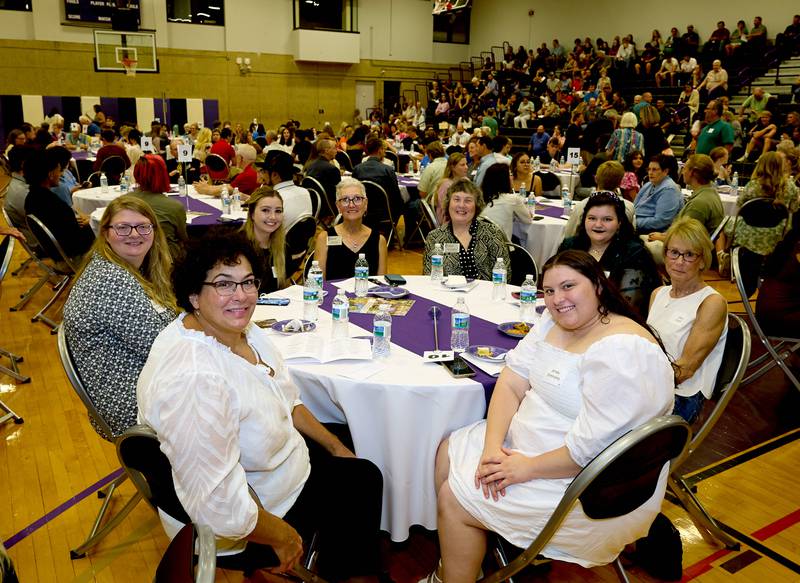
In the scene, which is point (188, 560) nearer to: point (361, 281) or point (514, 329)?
point (514, 329)

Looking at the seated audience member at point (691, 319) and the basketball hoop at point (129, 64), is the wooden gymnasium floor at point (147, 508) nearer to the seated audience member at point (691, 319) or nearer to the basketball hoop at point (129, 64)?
the seated audience member at point (691, 319)

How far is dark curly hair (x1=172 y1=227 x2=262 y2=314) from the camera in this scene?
184 centimetres

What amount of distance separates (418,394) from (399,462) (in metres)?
0.28

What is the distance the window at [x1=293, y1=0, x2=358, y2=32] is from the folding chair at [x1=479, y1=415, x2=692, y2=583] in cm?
2149

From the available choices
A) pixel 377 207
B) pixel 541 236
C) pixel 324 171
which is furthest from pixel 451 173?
pixel 324 171

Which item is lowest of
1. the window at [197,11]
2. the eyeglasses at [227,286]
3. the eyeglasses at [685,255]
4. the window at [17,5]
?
the eyeglasses at [685,255]

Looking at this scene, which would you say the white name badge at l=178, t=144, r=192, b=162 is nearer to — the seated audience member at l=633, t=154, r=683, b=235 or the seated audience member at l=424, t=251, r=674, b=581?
the seated audience member at l=633, t=154, r=683, b=235

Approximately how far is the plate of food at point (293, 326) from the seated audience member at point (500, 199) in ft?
9.25

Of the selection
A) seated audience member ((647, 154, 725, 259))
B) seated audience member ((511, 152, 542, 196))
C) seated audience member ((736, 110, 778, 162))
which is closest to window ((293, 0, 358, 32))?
seated audience member ((736, 110, 778, 162))

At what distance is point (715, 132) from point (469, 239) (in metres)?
7.53

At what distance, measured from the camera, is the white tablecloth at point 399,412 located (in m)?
2.31

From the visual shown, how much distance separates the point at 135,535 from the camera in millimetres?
2713

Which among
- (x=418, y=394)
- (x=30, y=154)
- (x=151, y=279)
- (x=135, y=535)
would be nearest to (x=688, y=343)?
(x=418, y=394)

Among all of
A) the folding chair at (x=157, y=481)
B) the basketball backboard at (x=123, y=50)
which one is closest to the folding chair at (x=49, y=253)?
the folding chair at (x=157, y=481)
